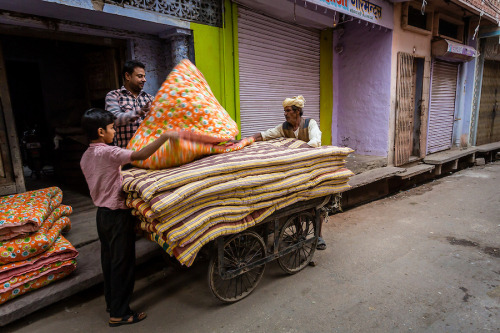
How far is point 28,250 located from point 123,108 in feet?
4.77

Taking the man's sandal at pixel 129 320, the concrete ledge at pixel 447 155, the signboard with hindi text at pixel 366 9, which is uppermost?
the signboard with hindi text at pixel 366 9

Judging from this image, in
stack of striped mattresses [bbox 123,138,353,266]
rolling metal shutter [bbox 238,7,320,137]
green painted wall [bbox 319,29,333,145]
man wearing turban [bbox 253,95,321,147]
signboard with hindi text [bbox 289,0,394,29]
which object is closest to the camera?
stack of striped mattresses [bbox 123,138,353,266]

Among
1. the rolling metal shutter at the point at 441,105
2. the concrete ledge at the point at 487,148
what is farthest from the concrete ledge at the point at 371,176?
the concrete ledge at the point at 487,148

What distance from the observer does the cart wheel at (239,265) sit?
2.61m

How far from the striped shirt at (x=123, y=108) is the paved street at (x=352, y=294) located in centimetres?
151

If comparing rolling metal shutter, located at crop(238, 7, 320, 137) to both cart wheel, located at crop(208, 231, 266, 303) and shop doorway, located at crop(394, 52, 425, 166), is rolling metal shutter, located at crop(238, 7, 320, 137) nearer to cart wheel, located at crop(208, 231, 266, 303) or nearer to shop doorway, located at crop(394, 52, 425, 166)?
shop doorway, located at crop(394, 52, 425, 166)

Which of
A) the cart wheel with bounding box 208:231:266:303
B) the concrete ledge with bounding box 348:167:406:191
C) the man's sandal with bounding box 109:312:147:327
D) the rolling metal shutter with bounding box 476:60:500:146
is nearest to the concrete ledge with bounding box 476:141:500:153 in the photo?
the rolling metal shutter with bounding box 476:60:500:146

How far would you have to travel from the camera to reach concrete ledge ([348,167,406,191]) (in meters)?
5.33

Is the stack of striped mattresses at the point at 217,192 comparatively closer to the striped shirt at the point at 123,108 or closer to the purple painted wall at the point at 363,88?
the striped shirt at the point at 123,108

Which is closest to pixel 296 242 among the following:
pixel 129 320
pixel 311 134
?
pixel 311 134

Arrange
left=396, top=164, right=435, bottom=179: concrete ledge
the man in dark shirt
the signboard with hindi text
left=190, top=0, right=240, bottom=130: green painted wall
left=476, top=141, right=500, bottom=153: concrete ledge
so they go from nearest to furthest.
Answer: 1. the man in dark shirt
2. left=190, top=0, right=240, bottom=130: green painted wall
3. the signboard with hindi text
4. left=396, top=164, right=435, bottom=179: concrete ledge
5. left=476, top=141, right=500, bottom=153: concrete ledge

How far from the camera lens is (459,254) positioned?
365 cm

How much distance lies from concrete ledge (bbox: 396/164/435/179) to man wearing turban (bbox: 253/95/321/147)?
3.61 m

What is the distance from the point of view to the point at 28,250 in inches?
97.5
